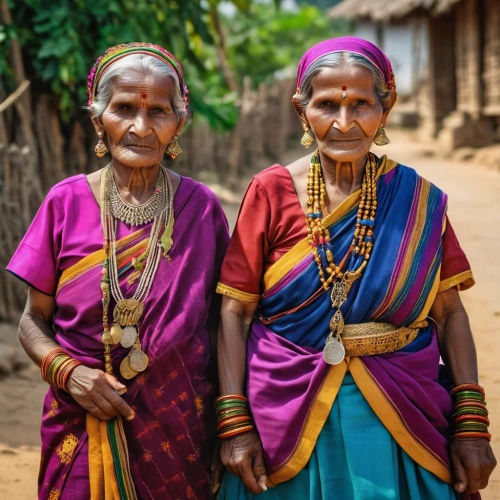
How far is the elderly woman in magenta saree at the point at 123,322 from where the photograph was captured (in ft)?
9.04

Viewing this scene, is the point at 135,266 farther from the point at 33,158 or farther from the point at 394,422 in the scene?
the point at 33,158

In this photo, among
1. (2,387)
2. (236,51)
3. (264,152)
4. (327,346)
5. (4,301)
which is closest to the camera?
(327,346)

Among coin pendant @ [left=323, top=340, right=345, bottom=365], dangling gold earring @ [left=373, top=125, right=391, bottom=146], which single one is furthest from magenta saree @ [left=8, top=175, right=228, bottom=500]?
dangling gold earring @ [left=373, top=125, right=391, bottom=146]

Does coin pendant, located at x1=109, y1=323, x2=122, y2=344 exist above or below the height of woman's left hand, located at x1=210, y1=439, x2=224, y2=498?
above

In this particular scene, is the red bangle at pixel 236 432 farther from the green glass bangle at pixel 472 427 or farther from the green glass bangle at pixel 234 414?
the green glass bangle at pixel 472 427

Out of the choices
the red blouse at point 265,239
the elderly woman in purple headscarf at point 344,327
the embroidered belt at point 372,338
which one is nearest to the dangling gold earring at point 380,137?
the elderly woman in purple headscarf at point 344,327

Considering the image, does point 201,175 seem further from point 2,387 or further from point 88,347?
point 88,347

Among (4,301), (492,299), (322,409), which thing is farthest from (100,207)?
(492,299)

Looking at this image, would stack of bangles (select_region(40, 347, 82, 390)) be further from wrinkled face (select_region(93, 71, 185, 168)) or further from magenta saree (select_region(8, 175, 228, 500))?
wrinkled face (select_region(93, 71, 185, 168))

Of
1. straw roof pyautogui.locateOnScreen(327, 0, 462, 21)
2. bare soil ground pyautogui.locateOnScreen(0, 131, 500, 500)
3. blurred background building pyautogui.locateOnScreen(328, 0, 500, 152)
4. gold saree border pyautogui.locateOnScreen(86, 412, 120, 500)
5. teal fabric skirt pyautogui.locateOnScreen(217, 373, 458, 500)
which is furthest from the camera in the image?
straw roof pyautogui.locateOnScreen(327, 0, 462, 21)

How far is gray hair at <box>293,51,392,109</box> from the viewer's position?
266 cm

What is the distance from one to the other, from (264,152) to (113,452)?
48.2 feet

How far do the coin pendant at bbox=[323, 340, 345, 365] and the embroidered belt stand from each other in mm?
37

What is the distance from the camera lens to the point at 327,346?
265 centimetres
